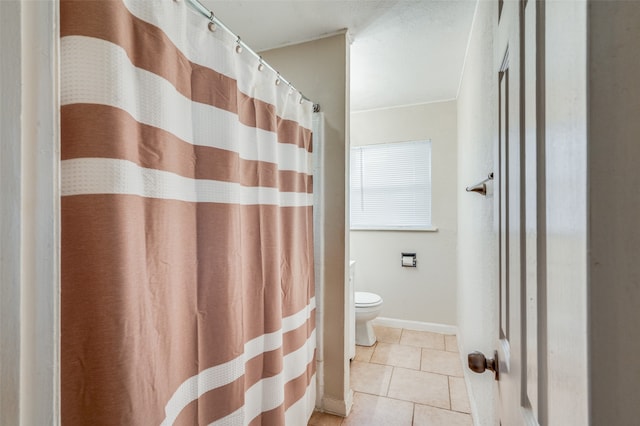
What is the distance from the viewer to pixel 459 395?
1.92 metres

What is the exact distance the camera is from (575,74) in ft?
1.00

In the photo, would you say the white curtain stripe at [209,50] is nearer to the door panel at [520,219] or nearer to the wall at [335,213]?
the wall at [335,213]

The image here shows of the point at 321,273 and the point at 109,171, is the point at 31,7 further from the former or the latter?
the point at 321,273

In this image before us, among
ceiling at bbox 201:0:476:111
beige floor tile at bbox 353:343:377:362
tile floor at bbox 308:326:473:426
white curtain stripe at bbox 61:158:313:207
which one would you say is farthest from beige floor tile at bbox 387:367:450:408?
ceiling at bbox 201:0:476:111

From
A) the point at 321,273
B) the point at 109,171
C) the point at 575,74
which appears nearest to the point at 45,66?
the point at 109,171

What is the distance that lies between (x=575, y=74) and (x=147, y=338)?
3.11 feet

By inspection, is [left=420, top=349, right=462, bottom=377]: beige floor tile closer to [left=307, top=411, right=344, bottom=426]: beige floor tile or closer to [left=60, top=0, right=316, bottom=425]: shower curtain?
[left=307, top=411, right=344, bottom=426]: beige floor tile

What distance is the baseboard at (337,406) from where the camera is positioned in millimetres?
1737

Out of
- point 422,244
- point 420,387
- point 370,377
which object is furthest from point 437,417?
point 422,244

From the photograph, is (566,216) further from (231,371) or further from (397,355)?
(397,355)

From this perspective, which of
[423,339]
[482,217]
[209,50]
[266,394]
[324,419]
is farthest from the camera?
[423,339]

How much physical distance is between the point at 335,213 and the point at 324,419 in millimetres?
1247

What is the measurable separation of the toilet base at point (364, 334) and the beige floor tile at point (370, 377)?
313 millimetres
